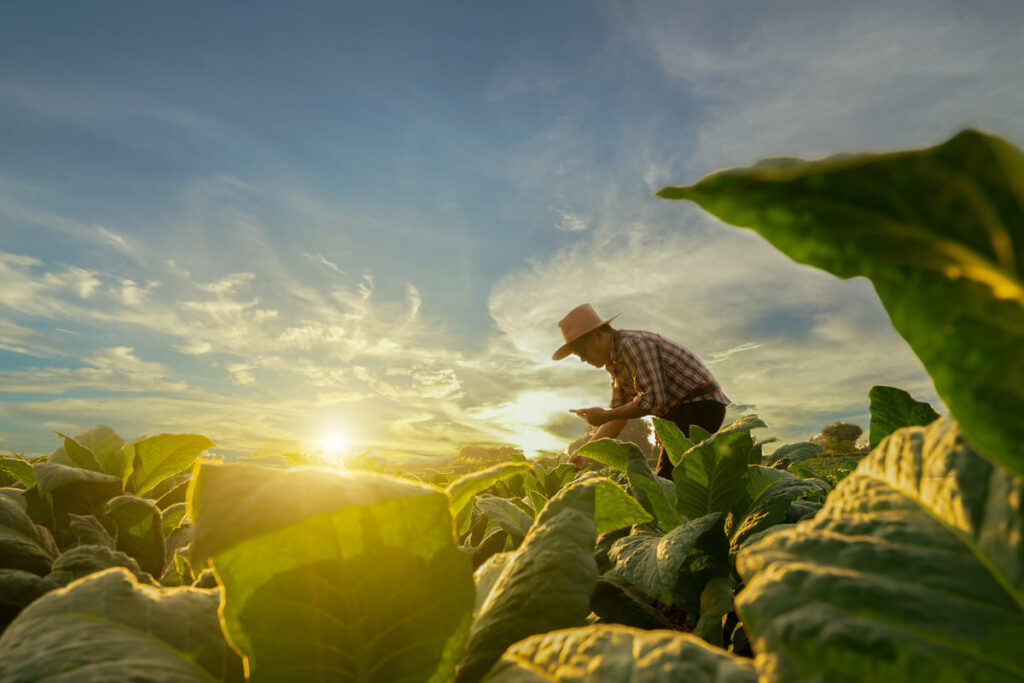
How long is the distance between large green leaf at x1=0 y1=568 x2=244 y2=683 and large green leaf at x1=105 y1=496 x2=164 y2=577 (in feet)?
3.23

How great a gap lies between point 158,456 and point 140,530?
0.41m

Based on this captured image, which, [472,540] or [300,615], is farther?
[472,540]

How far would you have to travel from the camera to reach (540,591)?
0.91 m

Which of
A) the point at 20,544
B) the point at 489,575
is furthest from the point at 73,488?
the point at 489,575

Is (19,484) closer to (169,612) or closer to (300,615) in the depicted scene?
(169,612)

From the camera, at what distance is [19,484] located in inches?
117

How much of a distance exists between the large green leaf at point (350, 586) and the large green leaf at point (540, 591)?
80 millimetres

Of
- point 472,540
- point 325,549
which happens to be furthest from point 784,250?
point 472,540

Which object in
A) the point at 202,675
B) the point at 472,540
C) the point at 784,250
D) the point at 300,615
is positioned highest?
the point at 784,250

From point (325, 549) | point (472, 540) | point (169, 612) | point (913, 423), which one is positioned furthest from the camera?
point (472, 540)

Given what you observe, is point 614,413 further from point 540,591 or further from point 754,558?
point 754,558

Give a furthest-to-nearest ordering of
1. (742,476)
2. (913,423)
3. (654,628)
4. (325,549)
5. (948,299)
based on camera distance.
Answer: (742,476)
(654,628)
(913,423)
(325,549)
(948,299)

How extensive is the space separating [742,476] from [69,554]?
182cm

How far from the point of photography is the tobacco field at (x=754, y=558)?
490mm
